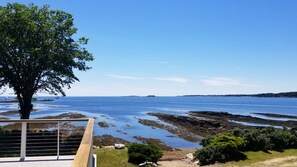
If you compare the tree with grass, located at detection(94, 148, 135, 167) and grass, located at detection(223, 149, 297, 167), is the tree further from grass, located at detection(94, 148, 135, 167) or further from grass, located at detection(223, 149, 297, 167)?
grass, located at detection(223, 149, 297, 167)

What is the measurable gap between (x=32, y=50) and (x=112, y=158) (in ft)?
30.6

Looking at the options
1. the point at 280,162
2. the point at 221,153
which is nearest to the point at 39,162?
the point at 221,153

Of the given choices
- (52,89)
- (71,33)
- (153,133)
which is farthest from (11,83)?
(153,133)

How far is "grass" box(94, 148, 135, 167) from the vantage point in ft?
52.6

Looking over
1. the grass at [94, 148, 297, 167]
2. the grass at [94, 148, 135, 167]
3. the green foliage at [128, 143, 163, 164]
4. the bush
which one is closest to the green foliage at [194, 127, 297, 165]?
the bush

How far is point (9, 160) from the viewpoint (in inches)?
324

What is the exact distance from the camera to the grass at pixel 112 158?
16022 mm

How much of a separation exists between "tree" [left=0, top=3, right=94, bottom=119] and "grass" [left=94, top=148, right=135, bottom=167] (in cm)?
792

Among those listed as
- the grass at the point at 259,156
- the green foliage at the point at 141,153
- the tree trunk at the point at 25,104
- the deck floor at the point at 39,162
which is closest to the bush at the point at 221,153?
the grass at the point at 259,156

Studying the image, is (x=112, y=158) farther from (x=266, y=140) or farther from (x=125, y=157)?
(x=266, y=140)

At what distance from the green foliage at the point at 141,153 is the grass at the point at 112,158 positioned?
1.38 ft

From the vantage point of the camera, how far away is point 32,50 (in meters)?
21.4

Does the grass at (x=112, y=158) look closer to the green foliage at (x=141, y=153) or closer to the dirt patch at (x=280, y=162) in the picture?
the green foliage at (x=141, y=153)

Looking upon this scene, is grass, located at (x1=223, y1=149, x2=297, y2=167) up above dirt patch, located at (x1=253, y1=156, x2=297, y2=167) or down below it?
below
